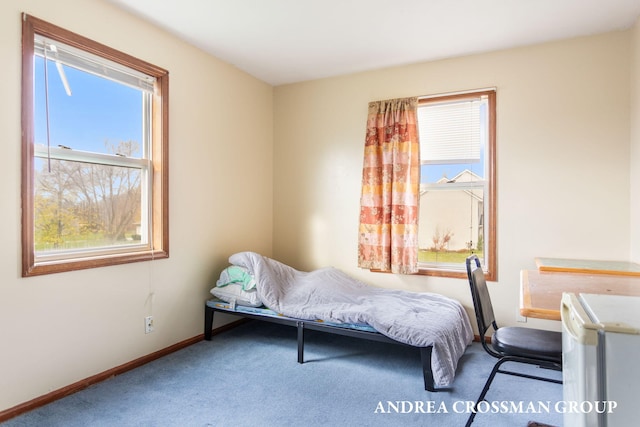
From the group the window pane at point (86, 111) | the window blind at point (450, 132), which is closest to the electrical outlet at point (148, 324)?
the window pane at point (86, 111)

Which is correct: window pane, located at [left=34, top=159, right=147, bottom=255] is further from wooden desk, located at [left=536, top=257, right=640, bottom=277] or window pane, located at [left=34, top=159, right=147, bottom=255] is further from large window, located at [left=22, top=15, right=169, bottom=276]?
wooden desk, located at [left=536, top=257, right=640, bottom=277]

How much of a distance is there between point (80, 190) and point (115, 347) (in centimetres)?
105

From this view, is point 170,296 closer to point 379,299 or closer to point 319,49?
point 379,299

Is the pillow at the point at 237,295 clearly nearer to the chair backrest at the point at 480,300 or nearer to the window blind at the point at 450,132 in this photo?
the chair backrest at the point at 480,300

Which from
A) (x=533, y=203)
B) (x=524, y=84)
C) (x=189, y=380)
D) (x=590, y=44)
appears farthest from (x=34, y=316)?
(x=590, y=44)

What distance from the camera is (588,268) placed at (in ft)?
7.51

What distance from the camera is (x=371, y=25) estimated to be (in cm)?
262

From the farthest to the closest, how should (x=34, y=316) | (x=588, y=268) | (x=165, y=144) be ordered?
(x=165, y=144) → (x=588, y=268) → (x=34, y=316)

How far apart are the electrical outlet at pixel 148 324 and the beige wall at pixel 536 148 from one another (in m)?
1.77

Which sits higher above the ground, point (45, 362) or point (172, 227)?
point (172, 227)

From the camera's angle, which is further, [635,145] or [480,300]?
[635,145]

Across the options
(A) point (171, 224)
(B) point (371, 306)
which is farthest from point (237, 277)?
(B) point (371, 306)

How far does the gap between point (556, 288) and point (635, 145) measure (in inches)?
66.3

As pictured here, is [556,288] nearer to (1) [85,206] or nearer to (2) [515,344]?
(2) [515,344]
